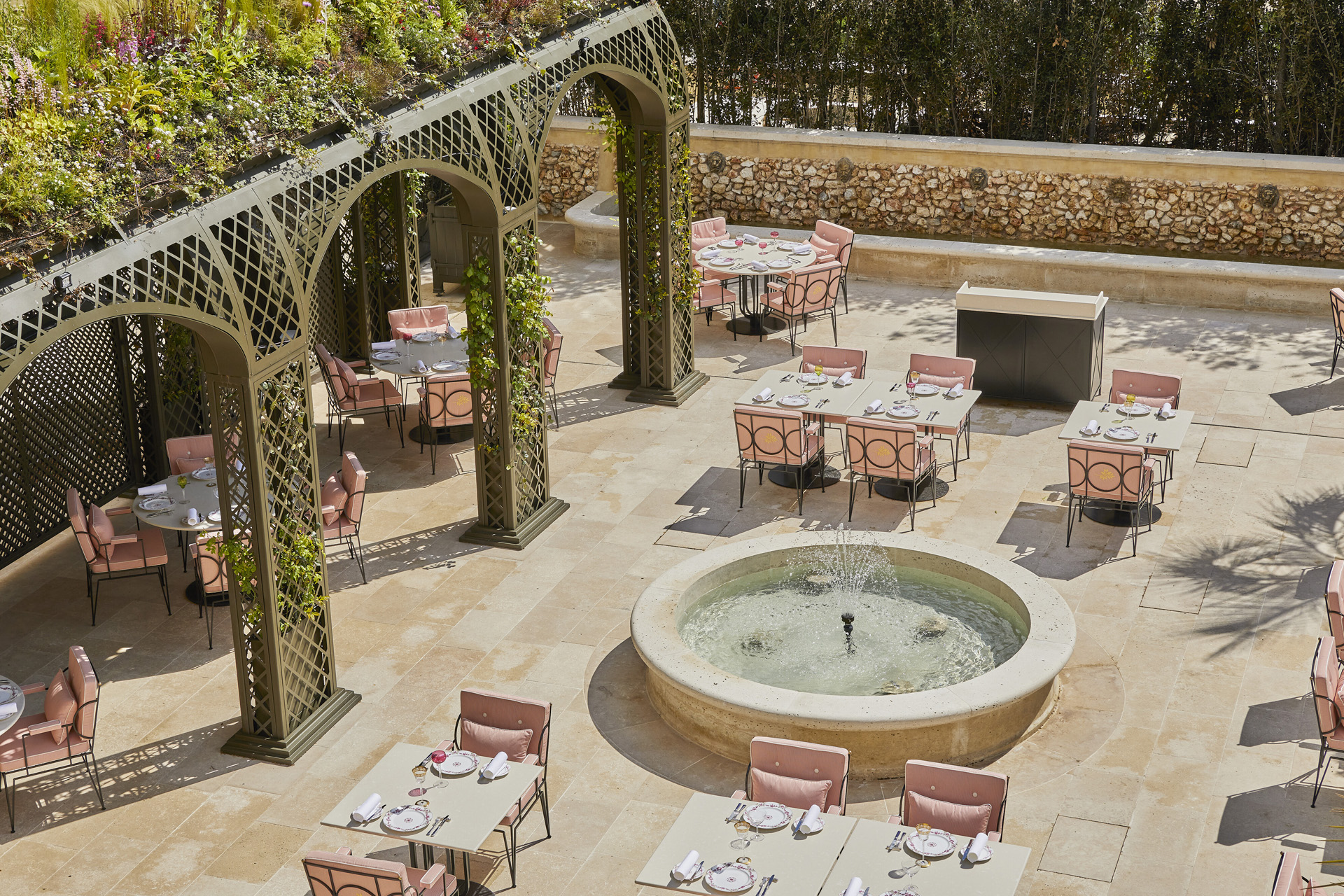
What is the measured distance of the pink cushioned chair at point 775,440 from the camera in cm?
1167

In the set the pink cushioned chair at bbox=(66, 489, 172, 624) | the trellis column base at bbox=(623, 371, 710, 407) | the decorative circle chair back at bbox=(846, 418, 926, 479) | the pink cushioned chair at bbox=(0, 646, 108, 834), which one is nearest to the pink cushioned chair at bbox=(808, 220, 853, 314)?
the trellis column base at bbox=(623, 371, 710, 407)

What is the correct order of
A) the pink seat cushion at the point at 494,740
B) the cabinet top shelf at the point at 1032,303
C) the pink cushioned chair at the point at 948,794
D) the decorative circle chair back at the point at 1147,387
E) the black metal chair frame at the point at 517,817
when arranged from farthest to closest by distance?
the cabinet top shelf at the point at 1032,303, the decorative circle chair back at the point at 1147,387, the pink seat cushion at the point at 494,740, the black metal chair frame at the point at 517,817, the pink cushioned chair at the point at 948,794

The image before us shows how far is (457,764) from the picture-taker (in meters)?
7.58

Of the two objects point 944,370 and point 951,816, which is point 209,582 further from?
point 944,370

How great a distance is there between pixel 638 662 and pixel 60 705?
3539 mm

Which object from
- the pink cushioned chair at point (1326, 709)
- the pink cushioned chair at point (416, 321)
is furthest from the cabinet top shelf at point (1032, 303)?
the pink cushioned chair at point (1326, 709)

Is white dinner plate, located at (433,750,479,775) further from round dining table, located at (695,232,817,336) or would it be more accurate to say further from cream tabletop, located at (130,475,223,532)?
round dining table, located at (695,232,817,336)

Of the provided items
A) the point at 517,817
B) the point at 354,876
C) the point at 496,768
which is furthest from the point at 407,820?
the point at 517,817

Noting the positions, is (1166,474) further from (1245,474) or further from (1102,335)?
(1102,335)

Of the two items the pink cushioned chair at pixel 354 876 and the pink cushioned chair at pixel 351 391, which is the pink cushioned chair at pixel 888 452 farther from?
the pink cushioned chair at pixel 354 876

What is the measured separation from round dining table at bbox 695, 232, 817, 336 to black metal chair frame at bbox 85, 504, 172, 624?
6670 mm

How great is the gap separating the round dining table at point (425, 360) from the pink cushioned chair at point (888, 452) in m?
3.63

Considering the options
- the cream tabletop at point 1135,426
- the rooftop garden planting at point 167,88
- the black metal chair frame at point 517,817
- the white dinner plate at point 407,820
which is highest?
the rooftop garden planting at point 167,88

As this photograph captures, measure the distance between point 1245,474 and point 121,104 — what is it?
29.9ft
